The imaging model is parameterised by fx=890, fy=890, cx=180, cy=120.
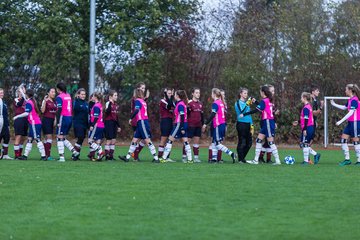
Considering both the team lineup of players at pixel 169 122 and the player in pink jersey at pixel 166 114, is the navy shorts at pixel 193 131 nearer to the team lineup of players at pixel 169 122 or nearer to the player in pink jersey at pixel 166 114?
the team lineup of players at pixel 169 122

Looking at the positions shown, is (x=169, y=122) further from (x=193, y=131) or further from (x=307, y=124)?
(x=307, y=124)

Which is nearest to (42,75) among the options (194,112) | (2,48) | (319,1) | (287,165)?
(2,48)

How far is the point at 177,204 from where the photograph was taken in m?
12.1

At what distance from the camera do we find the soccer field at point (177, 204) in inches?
393

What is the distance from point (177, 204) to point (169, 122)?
11437mm

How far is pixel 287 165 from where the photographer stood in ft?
70.1

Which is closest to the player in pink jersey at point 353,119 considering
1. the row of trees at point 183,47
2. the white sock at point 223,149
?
the white sock at point 223,149

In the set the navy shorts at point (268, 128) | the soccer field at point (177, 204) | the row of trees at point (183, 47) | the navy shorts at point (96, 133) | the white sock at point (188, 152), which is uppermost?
the row of trees at point (183, 47)

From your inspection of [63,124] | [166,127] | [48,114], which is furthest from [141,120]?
[48,114]

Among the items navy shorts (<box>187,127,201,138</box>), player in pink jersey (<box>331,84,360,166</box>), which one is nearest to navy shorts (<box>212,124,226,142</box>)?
navy shorts (<box>187,127,201,138</box>)

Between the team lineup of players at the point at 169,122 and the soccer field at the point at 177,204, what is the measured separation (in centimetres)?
357

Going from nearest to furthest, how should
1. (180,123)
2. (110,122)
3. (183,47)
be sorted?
(180,123), (110,122), (183,47)

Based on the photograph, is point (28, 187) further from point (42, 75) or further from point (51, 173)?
point (42, 75)

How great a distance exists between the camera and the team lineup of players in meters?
22.0
